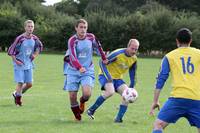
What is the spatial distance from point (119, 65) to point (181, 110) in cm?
421

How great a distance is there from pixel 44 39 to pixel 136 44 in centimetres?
5231

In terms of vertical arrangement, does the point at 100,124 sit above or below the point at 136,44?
below

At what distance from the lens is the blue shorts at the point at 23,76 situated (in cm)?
1343

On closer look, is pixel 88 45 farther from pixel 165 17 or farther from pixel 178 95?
pixel 165 17

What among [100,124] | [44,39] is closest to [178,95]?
[100,124]

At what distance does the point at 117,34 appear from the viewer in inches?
2373

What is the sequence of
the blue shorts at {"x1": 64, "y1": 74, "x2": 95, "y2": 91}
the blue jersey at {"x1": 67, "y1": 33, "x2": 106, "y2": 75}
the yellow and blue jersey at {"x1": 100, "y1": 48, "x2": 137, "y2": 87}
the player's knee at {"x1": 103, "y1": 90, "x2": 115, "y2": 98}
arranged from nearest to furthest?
the blue jersey at {"x1": 67, "y1": 33, "x2": 106, "y2": 75} < the blue shorts at {"x1": 64, "y1": 74, "x2": 95, "y2": 91} < the player's knee at {"x1": 103, "y1": 90, "x2": 115, "y2": 98} < the yellow and blue jersey at {"x1": 100, "y1": 48, "x2": 137, "y2": 87}

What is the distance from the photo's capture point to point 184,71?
712 cm

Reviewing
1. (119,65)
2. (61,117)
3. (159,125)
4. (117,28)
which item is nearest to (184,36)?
(159,125)

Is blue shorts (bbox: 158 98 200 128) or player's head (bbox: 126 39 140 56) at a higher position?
player's head (bbox: 126 39 140 56)

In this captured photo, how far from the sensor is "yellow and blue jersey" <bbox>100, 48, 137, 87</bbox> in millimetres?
11016

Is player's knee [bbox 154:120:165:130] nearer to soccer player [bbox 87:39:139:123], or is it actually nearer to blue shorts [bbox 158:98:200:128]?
blue shorts [bbox 158:98:200:128]

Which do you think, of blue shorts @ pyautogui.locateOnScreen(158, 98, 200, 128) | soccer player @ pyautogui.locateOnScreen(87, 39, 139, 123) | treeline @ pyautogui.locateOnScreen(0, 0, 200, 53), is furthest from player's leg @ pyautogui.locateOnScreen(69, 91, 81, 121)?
treeline @ pyautogui.locateOnScreen(0, 0, 200, 53)

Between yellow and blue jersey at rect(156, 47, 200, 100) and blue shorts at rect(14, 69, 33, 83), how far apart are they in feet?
22.5
